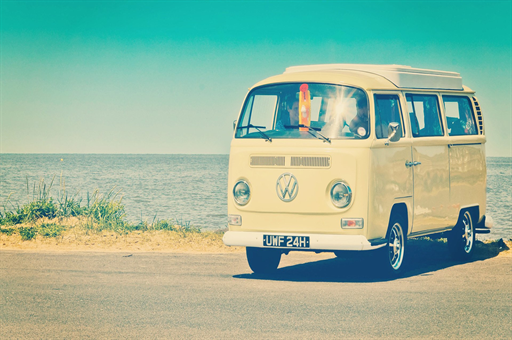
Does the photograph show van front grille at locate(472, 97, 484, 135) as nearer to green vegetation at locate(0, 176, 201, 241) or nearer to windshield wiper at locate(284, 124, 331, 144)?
windshield wiper at locate(284, 124, 331, 144)

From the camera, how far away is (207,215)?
32625mm

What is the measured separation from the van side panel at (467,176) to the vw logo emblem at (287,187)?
3134mm

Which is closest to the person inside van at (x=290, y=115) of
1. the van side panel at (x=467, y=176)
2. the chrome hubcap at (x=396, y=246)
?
the chrome hubcap at (x=396, y=246)

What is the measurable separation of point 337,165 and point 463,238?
12.3ft

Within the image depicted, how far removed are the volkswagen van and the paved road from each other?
2.04 feet

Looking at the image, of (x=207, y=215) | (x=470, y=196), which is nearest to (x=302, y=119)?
(x=470, y=196)

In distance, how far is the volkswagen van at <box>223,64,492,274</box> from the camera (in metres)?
9.75

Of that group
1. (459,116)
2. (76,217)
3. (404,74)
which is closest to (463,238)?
(459,116)

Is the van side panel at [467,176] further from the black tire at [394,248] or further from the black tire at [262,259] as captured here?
the black tire at [262,259]

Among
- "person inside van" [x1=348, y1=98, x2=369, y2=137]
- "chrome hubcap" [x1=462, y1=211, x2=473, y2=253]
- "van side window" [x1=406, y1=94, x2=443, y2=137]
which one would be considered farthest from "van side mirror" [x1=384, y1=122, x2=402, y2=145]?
"chrome hubcap" [x1=462, y1=211, x2=473, y2=253]

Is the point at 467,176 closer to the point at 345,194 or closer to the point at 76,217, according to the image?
the point at 345,194

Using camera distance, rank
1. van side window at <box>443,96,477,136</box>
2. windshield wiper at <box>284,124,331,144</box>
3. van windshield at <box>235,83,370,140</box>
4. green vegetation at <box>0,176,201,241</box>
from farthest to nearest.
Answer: green vegetation at <box>0,176,201,241</box>, van side window at <box>443,96,477,136</box>, van windshield at <box>235,83,370,140</box>, windshield wiper at <box>284,124,331,144</box>

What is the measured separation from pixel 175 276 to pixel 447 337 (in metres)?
4.62

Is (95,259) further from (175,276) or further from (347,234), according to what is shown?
(347,234)
